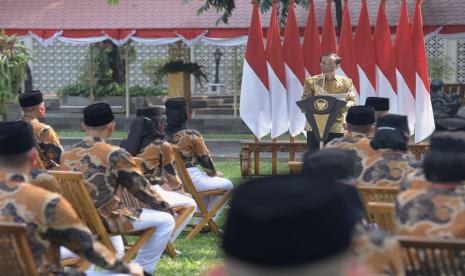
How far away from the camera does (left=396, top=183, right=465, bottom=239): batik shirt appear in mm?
4414

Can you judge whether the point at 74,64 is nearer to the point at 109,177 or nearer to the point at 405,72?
the point at 405,72

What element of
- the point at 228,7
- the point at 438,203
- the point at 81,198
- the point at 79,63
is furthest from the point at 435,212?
the point at 79,63

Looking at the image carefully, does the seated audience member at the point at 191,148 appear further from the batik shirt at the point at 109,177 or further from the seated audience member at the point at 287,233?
the seated audience member at the point at 287,233

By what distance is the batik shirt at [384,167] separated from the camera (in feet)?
20.3

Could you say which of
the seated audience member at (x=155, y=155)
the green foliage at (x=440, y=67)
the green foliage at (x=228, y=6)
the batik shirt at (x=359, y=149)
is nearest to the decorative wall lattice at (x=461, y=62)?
the green foliage at (x=440, y=67)

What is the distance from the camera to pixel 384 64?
1273 centimetres

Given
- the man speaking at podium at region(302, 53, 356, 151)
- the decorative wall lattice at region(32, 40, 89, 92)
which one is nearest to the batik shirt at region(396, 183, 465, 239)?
the man speaking at podium at region(302, 53, 356, 151)

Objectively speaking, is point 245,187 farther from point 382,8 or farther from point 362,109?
point 382,8

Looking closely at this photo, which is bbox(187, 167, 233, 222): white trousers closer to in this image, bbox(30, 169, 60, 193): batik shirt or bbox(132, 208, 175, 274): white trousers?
bbox(132, 208, 175, 274): white trousers

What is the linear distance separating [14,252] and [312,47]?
9.31 metres

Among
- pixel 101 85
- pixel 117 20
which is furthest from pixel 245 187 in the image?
pixel 101 85

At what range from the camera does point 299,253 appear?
2.02m

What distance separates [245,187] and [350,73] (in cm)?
1071

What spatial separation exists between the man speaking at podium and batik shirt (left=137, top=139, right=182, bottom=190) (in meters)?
2.36
